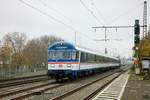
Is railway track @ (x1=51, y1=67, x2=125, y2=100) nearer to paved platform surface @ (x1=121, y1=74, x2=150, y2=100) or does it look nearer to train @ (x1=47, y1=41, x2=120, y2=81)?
paved platform surface @ (x1=121, y1=74, x2=150, y2=100)

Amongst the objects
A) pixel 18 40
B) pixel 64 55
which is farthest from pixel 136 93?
pixel 18 40

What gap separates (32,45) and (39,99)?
8988 cm

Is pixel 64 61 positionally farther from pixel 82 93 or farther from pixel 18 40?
pixel 18 40

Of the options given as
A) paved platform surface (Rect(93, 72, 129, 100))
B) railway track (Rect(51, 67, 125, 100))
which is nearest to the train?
railway track (Rect(51, 67, 125, 100))

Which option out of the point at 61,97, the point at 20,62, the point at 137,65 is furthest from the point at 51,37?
the point at 61,97

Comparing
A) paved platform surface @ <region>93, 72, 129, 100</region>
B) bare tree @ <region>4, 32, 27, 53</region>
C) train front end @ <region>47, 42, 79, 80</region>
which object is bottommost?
paved platform surface @ <region>93, 72, 129, 100</region>

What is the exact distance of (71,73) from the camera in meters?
27.3

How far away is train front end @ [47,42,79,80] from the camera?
27.3 metres

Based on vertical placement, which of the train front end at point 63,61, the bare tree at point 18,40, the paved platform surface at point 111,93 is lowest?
the paved platform surface at point 111,93

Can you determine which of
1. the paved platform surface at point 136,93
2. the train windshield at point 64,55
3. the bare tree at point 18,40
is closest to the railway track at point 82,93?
the paved platform surface at point 136,93

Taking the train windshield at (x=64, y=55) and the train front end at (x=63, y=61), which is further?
the train windshield at (x=64, y=55)

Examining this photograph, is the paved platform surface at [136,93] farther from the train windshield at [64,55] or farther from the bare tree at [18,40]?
the bare tree at [18,40]

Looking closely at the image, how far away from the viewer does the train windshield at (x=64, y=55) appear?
2775 centimetres

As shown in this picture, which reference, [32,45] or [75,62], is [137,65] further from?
[32,45]
